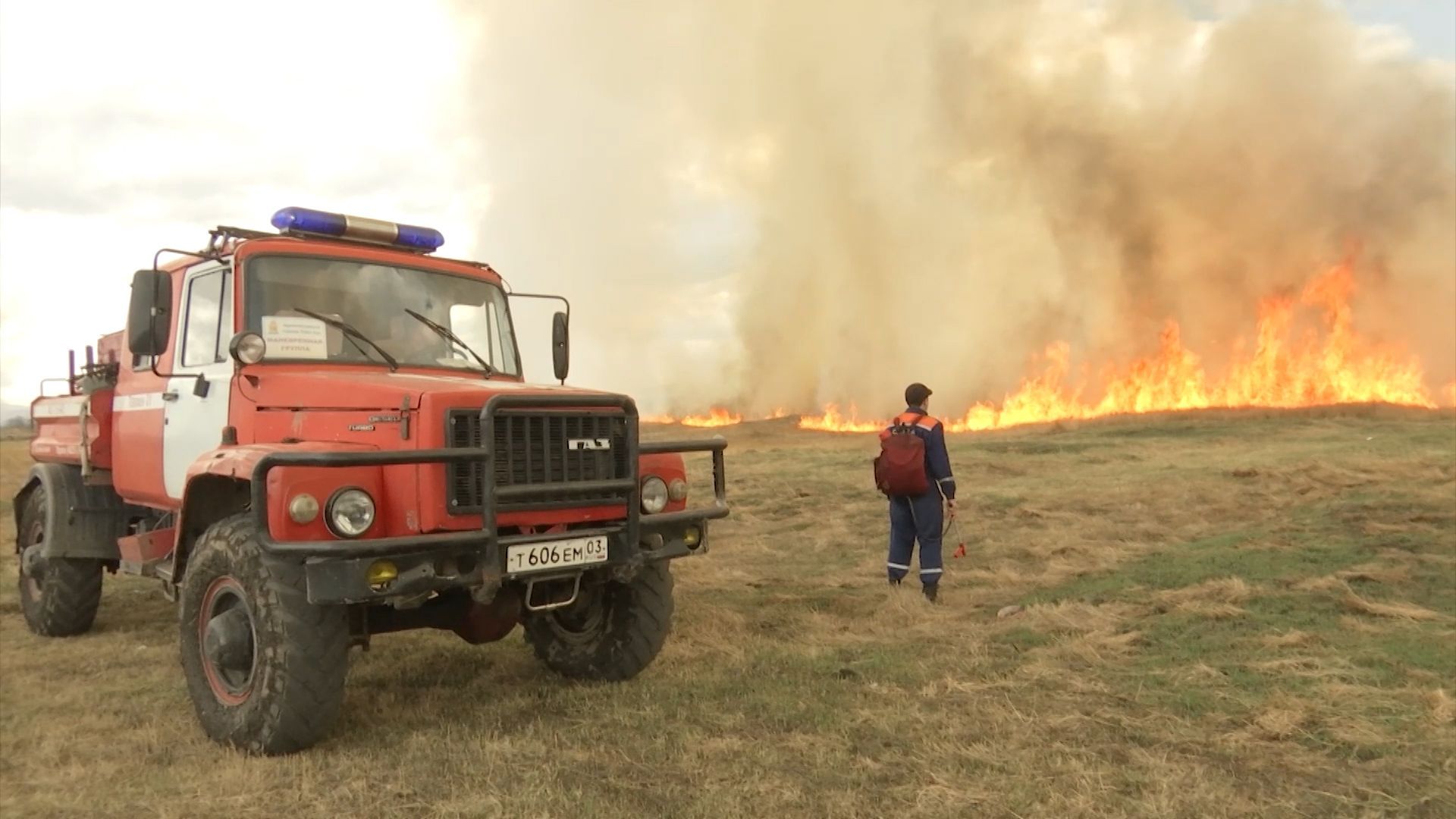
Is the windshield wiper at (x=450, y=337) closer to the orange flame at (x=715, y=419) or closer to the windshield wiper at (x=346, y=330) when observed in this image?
the windshield wiper at (x=346, y=330)

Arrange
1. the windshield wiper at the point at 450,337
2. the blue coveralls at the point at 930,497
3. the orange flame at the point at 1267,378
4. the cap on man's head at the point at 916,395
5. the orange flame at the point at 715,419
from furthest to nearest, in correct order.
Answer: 1. the orange flame at the point at 715,419
2. the orange flame at the point at 1267,378
3. the cap on man's head at the point at 916,395
4. the blue coveralls at the point at 930,497
5. the windshield wiper at the point at 450,337

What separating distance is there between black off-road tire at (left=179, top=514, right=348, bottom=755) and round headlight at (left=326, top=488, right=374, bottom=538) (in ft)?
1.07

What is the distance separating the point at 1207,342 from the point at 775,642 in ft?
104

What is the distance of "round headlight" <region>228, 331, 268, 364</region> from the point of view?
5.36 meters

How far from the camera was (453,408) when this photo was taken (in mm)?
4738

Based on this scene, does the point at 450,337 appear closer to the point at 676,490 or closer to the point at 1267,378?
the point at 676,490

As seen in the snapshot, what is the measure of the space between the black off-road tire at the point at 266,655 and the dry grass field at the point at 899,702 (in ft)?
0.49

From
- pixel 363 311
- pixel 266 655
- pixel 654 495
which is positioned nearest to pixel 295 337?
pixel 363 311

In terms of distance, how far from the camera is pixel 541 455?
4.94 meters

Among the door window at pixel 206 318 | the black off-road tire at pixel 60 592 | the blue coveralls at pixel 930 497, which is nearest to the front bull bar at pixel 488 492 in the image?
the door window at pixel 206 318

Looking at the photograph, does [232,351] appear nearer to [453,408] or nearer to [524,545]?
[453,408]

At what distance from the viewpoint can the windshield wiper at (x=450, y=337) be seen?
19.8ft

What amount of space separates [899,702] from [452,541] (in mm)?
2551

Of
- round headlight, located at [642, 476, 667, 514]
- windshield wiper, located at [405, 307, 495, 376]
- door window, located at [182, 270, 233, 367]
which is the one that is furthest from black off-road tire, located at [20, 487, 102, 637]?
round headlight, located at [642, 476, 667, 514]
